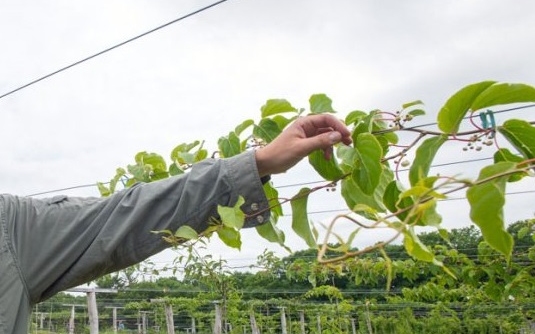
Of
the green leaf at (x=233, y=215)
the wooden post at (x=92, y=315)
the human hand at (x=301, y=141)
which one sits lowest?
the wooden post at (x=92, y=315)

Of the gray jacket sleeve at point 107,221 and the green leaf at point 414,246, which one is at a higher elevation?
the gray jacket sleeve at point 107,221

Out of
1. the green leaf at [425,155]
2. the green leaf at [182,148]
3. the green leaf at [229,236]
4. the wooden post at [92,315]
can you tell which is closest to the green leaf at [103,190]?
the green leaf at [182,148]

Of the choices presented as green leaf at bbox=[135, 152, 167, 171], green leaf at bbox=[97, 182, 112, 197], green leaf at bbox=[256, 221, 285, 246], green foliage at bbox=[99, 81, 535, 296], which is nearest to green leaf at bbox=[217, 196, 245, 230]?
green foliage at bbox=[99, 81, 535, 296]

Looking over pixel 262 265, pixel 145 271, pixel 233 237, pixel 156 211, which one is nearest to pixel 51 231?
pixel 156 211

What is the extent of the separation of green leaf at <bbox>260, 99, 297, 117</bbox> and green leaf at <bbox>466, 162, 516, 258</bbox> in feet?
1.76

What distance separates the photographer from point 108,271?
107 centimetres

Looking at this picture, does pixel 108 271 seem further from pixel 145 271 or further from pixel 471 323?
pixel 471 323

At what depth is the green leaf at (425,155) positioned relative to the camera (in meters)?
0.74

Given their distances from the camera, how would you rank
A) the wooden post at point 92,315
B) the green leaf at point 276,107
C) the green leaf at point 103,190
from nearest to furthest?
1. the green leaf at point 276,107
2. the green leaf at point 103,190
3. the wooden post at point 92,315

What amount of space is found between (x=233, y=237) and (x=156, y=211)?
0.46 feet

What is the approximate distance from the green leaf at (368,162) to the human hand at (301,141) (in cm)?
4

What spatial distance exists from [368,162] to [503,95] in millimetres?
225

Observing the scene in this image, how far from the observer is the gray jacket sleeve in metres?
0.92

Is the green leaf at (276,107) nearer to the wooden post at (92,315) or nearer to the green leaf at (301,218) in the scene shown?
the green leaf at (301,218)
